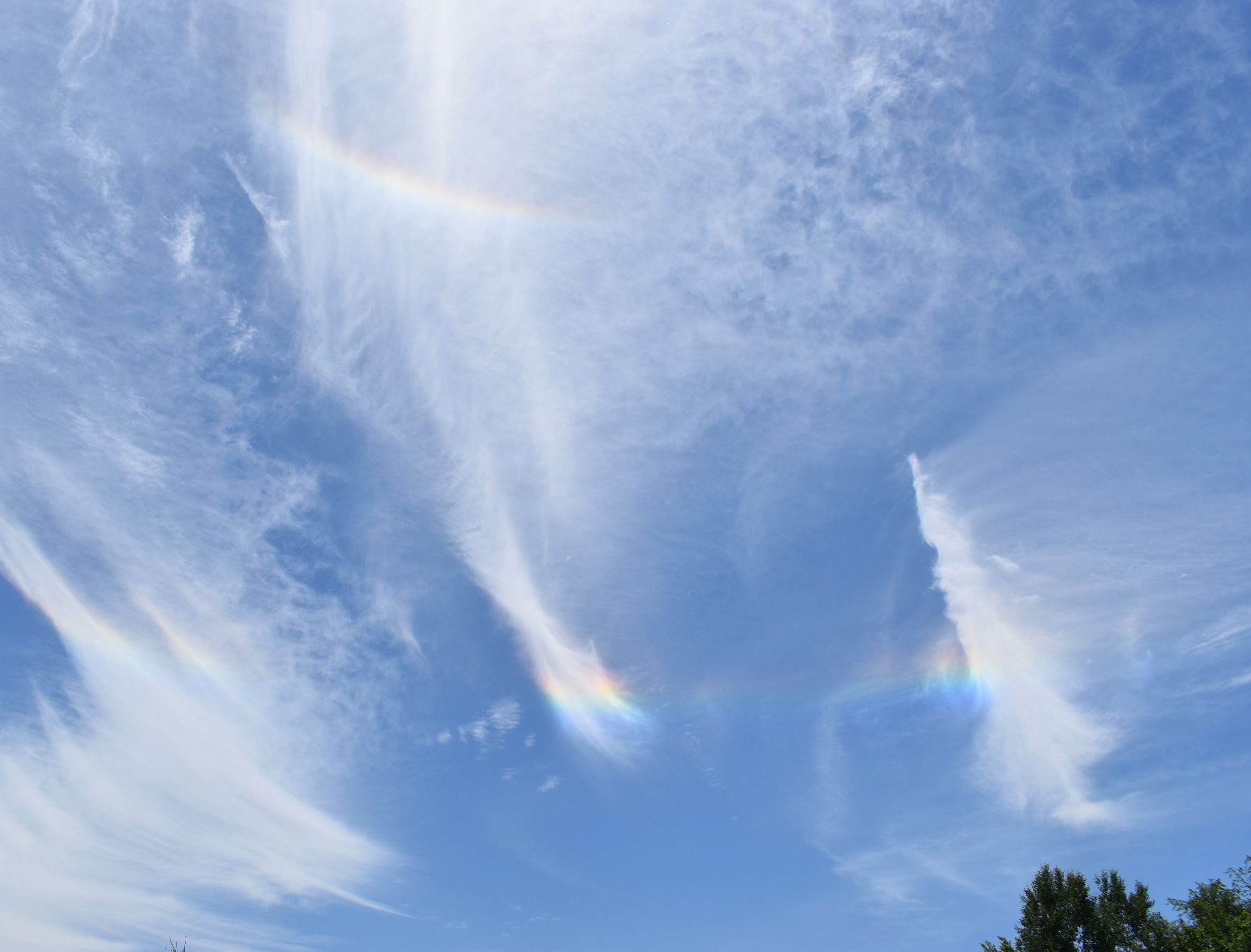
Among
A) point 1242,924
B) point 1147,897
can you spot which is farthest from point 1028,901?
point 1242,924

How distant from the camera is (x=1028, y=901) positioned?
2594 inches

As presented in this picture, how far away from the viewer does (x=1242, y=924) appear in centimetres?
5403

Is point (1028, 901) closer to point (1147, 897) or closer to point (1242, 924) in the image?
point (1147, 897)

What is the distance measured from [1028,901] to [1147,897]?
8.89 meters

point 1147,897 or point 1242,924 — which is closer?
point 1242,924

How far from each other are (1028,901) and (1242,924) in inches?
614

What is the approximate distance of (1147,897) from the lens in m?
62.7

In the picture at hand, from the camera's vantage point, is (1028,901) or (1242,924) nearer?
(1242,924)

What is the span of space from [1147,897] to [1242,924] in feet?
30.0
